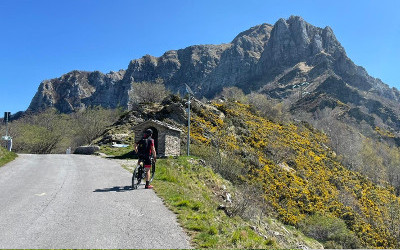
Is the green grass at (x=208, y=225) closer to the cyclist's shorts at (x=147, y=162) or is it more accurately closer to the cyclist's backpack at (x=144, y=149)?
the cyclist's shorts at (x=147, y=162)

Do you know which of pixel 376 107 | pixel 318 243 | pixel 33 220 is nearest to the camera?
pixel 33 220

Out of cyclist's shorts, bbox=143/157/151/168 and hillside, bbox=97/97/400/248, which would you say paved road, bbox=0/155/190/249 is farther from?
hillside, bbox=97/97/400/248

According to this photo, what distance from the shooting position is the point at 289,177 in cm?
2848

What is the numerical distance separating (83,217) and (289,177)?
80.2 ft

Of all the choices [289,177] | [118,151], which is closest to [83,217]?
[118,151]

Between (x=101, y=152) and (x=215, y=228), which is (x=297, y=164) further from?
(x=215, y=228)

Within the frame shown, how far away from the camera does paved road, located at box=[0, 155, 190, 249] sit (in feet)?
18.8

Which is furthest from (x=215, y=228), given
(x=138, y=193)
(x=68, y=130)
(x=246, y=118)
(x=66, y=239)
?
(x=68, y=130)

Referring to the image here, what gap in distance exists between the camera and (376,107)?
122562 mm

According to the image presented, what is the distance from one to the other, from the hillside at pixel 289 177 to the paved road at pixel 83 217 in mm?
4777

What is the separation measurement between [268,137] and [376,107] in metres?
108

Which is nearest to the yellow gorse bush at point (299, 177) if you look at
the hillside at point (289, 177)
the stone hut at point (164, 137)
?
the hillside at point (289, 177)

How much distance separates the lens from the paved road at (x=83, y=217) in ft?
18.8

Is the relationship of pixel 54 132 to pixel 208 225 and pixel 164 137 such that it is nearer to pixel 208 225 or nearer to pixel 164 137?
pixel 164 137
